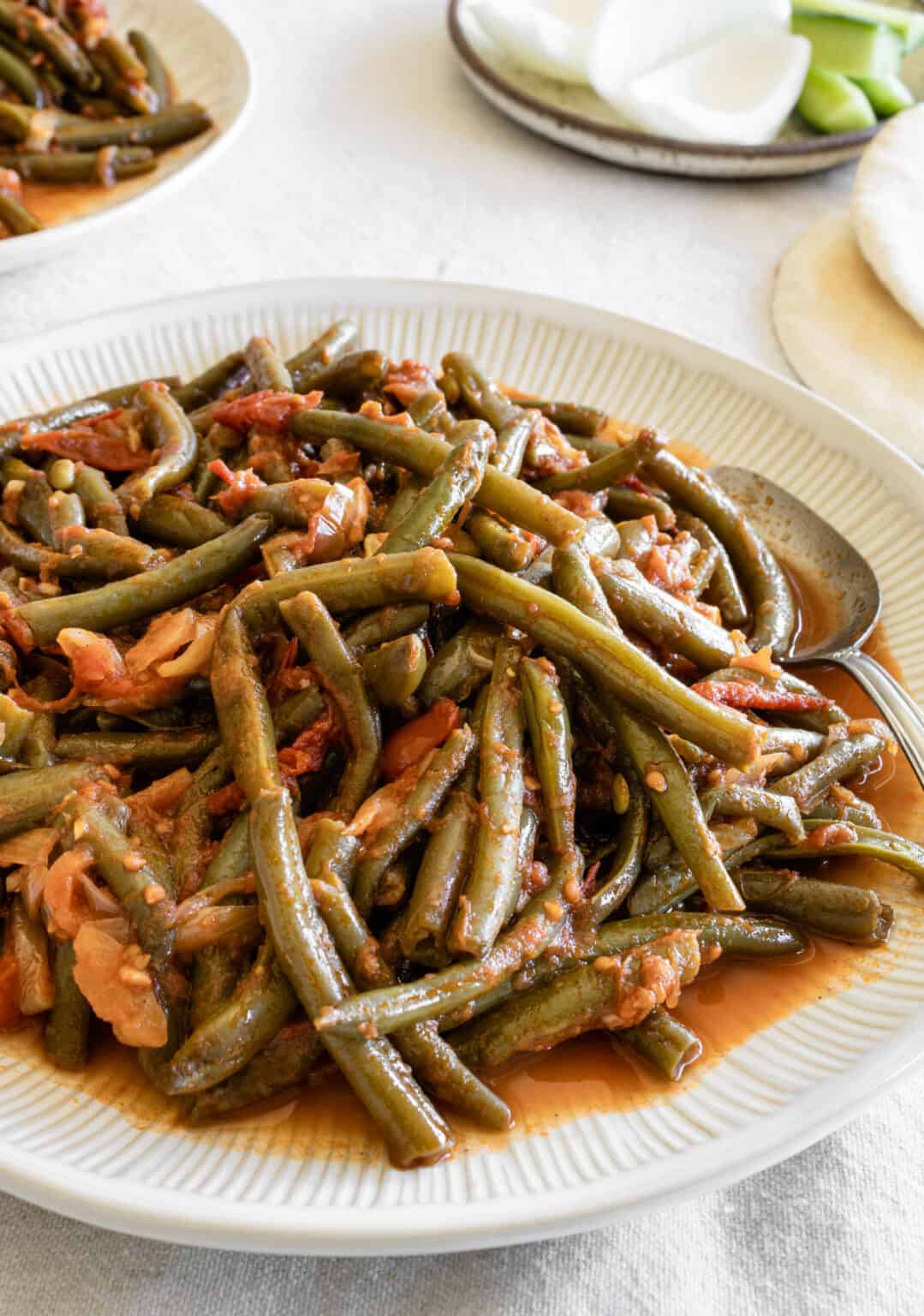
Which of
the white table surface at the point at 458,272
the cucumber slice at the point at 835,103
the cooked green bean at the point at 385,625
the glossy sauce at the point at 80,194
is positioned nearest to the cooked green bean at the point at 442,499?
the cooked green bean at the point at 385,625

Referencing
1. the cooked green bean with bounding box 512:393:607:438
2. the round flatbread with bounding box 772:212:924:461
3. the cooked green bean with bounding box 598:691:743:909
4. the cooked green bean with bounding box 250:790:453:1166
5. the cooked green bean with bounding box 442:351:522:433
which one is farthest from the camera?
the round flatbread with bounding box 772:212:924:461

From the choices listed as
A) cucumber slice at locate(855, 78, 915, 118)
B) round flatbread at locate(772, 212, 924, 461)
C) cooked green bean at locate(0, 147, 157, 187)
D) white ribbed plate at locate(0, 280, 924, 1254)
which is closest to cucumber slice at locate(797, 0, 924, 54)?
cucumber slice at locate(855, 78, 915, 118)

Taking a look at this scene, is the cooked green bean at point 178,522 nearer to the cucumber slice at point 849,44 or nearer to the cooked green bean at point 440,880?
the cooked green bean at point 440,880

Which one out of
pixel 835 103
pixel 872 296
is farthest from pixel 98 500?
pixel 835 103

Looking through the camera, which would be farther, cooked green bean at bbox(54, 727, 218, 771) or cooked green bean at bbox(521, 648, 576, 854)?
cooked green bean at bbox(54, 727, 218, 771)

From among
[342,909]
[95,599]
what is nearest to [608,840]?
[342,909]

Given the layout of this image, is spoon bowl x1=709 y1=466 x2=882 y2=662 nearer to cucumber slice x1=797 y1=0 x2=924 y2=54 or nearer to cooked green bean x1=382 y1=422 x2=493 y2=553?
cooked green bean x1=382 y1=422 x2=493 y2=553
